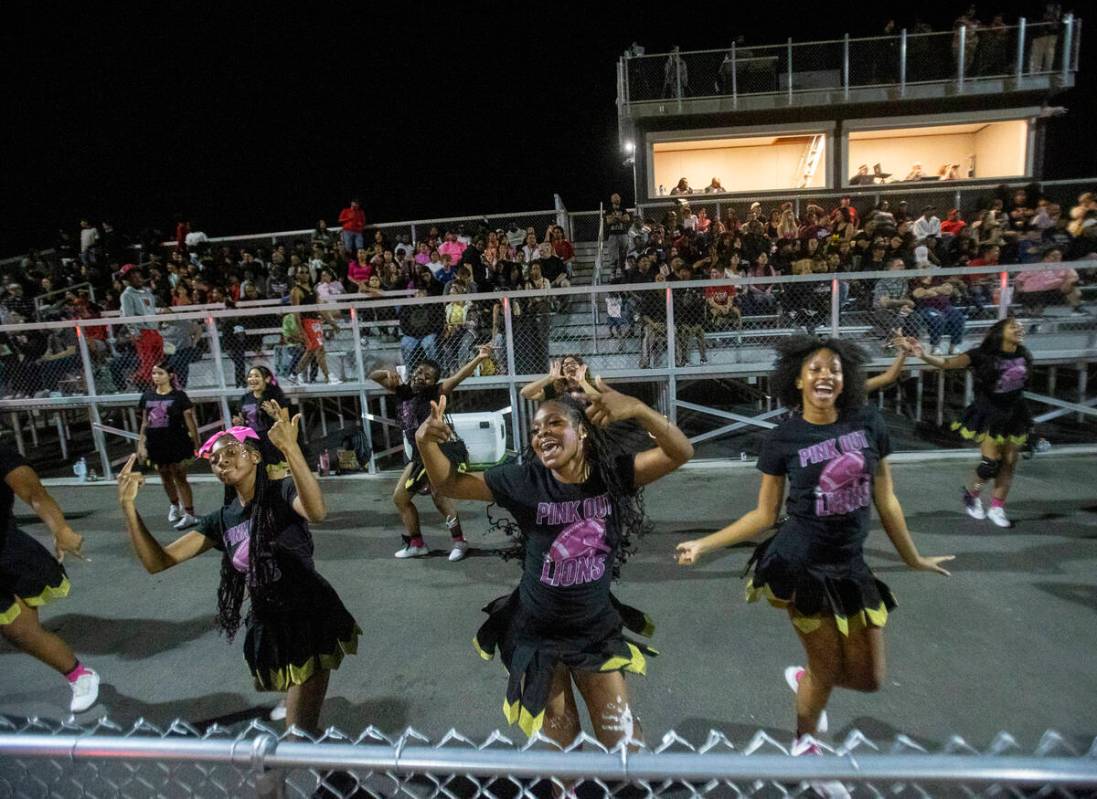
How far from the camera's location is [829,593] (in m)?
3.02

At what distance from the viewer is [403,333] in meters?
8.85

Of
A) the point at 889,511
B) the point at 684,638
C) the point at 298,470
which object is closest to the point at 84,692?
the point at 298,470

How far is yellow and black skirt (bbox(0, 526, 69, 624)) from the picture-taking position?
12.3 ft

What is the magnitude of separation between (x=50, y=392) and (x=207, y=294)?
3935mm

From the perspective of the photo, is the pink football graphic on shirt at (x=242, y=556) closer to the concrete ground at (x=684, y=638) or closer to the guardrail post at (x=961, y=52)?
the concrete ground at (x=684, y=638)

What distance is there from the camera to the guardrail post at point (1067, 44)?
45.1ft

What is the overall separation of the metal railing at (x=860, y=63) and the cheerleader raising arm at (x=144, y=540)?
46.8 ft

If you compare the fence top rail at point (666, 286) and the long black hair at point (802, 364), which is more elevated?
the fence top rail at point (666, 286)

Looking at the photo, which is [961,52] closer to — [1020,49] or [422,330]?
[1020,49]

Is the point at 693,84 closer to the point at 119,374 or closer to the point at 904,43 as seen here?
the point at 904,43

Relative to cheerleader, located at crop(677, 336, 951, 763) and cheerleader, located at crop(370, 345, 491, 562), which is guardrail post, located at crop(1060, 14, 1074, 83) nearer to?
cheerleader, located at crop(370, 345, 491, 562)

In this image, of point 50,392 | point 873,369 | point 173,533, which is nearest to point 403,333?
point 173,533

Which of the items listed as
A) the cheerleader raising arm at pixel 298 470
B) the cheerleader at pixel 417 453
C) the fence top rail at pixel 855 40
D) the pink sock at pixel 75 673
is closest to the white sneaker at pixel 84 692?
the pink sock at pixel 75 673

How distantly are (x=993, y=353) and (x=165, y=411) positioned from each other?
775cm
